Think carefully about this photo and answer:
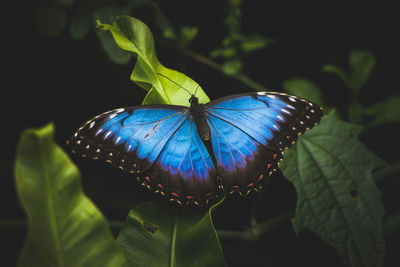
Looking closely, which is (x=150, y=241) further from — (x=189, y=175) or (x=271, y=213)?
(x=271, y=213)

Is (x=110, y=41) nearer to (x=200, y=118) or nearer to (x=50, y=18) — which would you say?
(x=50, y=18)

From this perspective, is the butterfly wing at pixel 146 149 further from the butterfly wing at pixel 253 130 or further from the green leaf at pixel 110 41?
the green leaf at pixel 110 41

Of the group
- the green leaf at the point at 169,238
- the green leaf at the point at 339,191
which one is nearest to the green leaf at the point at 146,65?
the green leaf at the point at 169,238

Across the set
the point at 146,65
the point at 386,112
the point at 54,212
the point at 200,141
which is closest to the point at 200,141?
the point at 200,141

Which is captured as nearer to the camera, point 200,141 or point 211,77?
point 200,141

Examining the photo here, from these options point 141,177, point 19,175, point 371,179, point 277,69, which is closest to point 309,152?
point 371,179

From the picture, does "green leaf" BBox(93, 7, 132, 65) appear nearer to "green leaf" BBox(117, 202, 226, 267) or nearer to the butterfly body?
the butterfly body

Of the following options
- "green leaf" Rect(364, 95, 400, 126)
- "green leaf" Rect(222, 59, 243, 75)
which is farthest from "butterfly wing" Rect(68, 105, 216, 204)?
"green leaf" Rect(364, 95, 400, 126)
